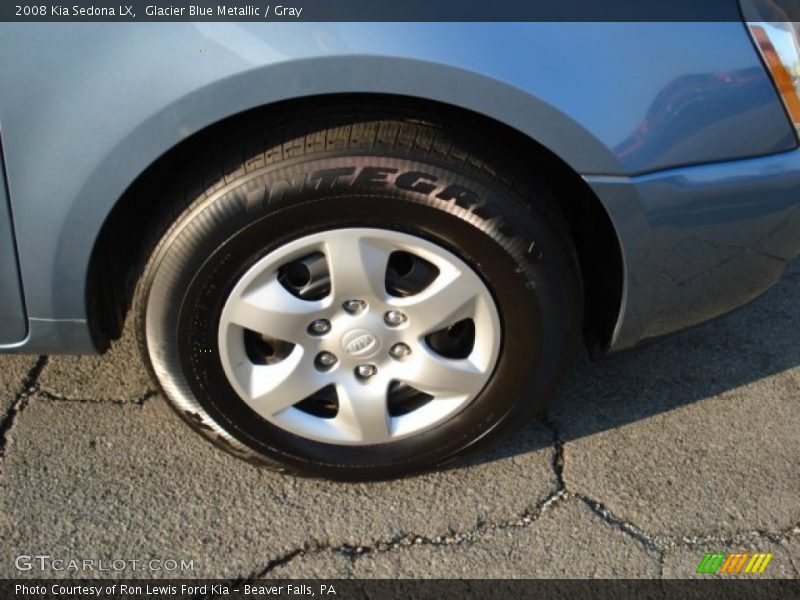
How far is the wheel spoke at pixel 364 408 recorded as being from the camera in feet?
6.72

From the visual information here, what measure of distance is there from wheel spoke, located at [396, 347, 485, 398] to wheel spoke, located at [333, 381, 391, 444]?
7 centimetres

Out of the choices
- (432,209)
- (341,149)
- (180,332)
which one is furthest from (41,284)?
(432,209)

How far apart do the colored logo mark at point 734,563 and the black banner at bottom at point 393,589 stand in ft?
0.08

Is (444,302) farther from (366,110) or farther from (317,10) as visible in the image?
(317,10)

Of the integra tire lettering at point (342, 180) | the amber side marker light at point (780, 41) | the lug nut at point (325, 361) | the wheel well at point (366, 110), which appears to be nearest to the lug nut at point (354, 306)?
the lug nut at point (325, 361)

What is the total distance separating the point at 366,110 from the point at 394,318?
466 millimetres

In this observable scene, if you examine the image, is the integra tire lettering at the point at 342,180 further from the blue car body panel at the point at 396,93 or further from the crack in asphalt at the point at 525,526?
the crack in asphalt at the point at 525,526

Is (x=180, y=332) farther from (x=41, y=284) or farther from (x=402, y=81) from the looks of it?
(x=402, y=81)

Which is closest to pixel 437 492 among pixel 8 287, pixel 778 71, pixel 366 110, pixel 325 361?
pixel 325 361

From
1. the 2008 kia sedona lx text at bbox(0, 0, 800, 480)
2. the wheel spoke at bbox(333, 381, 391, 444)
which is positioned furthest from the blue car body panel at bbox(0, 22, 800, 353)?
the wheel spoke at bbox(333, 381, 391, 444)

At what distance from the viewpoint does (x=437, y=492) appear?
7.18 feet

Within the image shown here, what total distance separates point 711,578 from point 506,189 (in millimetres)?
1026

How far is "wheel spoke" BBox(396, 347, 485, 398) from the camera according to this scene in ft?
6.61

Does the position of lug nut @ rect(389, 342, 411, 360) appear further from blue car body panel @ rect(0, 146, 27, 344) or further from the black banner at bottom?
blue car body panel @ rect(0, 146, 27, 344)
